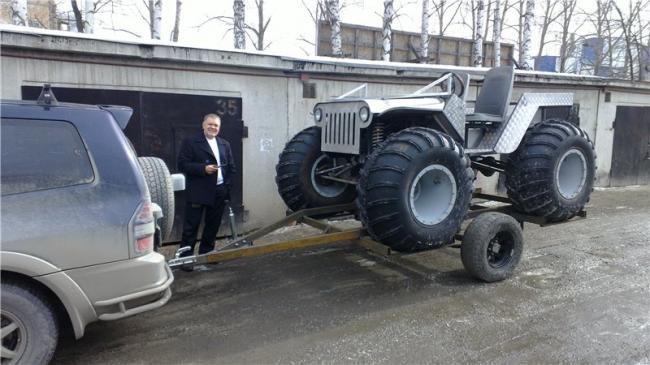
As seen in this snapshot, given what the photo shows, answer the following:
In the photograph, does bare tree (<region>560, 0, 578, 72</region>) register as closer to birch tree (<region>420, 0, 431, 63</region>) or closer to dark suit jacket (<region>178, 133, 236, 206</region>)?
birch tree (<region>420, 0, 431, 63</region>)

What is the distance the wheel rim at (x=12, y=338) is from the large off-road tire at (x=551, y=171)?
4.82 meters

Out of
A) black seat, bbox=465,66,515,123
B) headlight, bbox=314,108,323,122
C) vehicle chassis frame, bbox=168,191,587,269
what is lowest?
vehicle chassis frame, bbox=168,191,587,269

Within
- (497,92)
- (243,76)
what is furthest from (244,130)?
(497,92)

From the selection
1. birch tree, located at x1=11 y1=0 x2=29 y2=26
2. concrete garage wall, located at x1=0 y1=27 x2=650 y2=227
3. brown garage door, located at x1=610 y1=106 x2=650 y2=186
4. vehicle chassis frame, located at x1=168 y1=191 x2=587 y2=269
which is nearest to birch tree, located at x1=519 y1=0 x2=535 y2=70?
brown garage door, located at x1=610 y1=106 x2=650 y2=186

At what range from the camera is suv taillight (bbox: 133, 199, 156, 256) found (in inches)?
127

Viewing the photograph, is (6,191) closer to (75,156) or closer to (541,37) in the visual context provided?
(75,156)

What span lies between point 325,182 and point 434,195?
5.01 ft

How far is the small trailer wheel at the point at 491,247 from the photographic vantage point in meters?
4.93

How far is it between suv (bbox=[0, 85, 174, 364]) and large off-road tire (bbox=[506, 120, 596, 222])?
4.03 m

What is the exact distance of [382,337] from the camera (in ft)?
13.0

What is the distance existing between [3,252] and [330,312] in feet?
8.64

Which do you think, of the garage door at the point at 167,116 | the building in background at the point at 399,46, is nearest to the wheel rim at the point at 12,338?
the garage door at the point at 167,116

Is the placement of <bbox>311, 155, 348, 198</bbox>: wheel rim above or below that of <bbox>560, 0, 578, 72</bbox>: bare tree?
below

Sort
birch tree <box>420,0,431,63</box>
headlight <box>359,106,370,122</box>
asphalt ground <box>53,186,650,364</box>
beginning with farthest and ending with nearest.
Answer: birch tree <box>420,0,431,63</box>, headlight <box>359,106,370,122</box>, asphalt ground <box>53,186,650,364</box>
